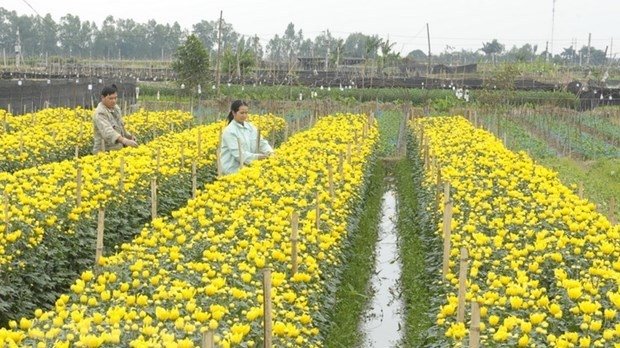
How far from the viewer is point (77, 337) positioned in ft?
11.9

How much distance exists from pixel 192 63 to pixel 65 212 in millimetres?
24460

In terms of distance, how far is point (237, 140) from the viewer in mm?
9352

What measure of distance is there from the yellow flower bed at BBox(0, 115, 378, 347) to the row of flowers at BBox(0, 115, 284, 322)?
0.58 metres

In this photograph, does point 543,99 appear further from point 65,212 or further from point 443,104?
point 65,212

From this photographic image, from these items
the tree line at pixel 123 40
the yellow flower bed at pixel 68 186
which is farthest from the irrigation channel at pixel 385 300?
the tree line at pixel 123 40

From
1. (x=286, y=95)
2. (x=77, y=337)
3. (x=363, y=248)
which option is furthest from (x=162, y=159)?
(x=286, y=95)

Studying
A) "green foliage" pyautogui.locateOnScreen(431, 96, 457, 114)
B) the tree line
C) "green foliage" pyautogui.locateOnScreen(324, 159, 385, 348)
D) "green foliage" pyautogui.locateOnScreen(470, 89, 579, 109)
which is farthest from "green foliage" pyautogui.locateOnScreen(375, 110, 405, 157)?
the tree line

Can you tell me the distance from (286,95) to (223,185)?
2893 centimetres

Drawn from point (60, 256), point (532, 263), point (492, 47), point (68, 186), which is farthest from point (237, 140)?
point (492, 47)

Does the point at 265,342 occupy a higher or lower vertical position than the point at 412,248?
higher

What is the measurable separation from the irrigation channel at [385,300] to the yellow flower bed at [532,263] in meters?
1.13

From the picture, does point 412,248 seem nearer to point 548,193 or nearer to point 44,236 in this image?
point 548,193

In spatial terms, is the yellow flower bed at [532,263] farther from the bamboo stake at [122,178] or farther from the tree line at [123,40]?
the tree line at [123,40]

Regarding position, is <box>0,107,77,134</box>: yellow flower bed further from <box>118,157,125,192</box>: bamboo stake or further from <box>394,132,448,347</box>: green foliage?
<box>394,132,448,347</box>: green foliage
